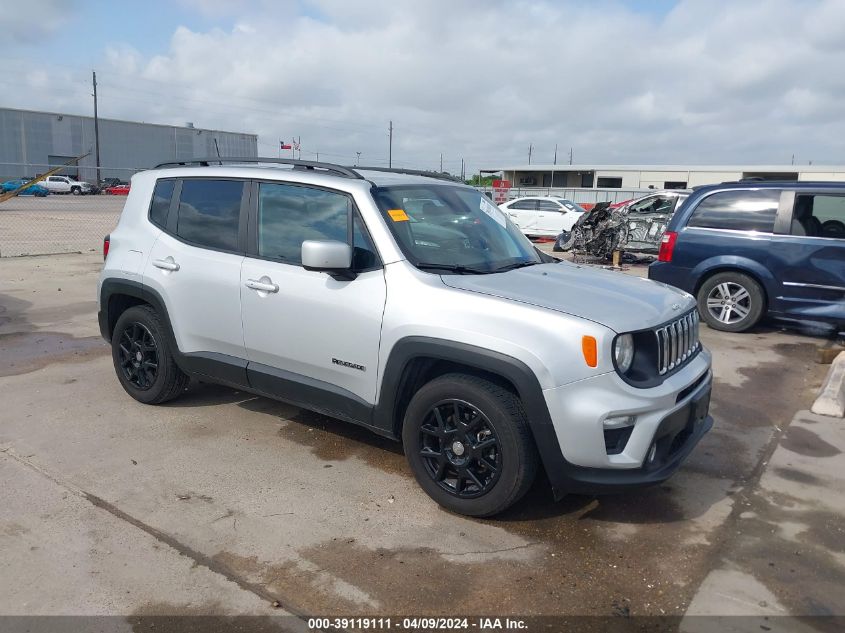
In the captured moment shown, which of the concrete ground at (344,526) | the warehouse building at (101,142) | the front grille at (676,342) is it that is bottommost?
the concrete ground at (344,526)

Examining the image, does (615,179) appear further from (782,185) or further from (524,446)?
(524,446)

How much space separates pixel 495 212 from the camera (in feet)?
16.2

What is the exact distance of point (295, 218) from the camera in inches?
171

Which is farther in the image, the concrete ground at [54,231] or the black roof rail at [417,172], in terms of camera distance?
the concrete ground at [54,231]

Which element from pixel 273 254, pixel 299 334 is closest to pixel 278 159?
pixel 273 254

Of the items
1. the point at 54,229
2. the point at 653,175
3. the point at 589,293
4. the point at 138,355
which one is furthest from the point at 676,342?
the point at 653,175

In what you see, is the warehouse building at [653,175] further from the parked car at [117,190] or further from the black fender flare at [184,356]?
the black fender flare at [184,356]

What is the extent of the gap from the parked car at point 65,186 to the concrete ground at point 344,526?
1952 inches

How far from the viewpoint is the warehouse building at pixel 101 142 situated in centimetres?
6750

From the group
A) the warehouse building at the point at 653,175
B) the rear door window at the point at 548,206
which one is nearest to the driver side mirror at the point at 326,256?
the rear door window at the point at 548,206

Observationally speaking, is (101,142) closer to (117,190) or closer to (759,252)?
(117,190)

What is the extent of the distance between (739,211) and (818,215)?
0.85m

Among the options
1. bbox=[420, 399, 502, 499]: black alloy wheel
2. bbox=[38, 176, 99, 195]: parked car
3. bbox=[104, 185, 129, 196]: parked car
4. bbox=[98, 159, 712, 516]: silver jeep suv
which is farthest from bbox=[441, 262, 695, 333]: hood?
bbox=[38, 176, 99, 195]: parked car

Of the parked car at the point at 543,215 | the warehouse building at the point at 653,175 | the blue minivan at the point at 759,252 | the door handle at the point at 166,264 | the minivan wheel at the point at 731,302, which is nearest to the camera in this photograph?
the door handle at the point at 166,264
